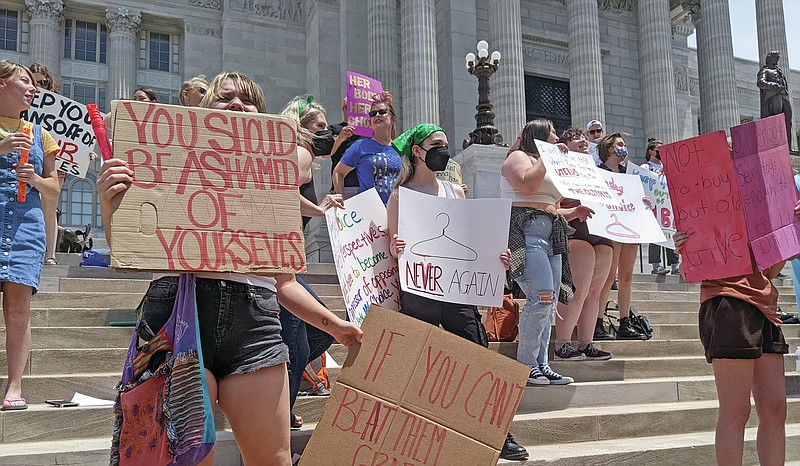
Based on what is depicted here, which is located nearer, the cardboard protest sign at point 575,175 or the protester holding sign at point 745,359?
the protester holding sign at point 745,359

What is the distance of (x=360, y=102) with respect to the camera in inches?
317

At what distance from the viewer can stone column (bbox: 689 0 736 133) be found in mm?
24328

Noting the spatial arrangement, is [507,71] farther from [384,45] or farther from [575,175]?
[575,175]

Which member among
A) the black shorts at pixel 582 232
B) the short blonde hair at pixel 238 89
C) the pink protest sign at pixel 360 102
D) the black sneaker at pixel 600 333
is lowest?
the black sneaker at pixel 600 333

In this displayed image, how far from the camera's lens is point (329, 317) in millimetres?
2652

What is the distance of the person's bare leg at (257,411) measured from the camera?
90.5 inches

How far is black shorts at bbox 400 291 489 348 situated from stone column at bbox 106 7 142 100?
70.6 feet

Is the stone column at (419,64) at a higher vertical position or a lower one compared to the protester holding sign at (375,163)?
higher

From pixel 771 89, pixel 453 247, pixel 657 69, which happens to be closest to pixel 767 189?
pixel 453 247

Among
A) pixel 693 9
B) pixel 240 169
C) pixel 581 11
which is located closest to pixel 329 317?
pixel 240 169

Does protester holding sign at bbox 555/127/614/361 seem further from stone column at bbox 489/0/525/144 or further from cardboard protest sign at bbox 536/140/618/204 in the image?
stone column at bbox 489/0/525/144

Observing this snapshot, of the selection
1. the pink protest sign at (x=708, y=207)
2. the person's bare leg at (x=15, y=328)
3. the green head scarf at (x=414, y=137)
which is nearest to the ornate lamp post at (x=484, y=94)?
the green head scarf at (x=414, y=137)

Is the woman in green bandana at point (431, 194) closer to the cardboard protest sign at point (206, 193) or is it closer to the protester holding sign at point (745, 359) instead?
the protester holding sign at point (745, 359)

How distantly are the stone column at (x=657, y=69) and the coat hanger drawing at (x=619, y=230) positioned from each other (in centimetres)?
1757
